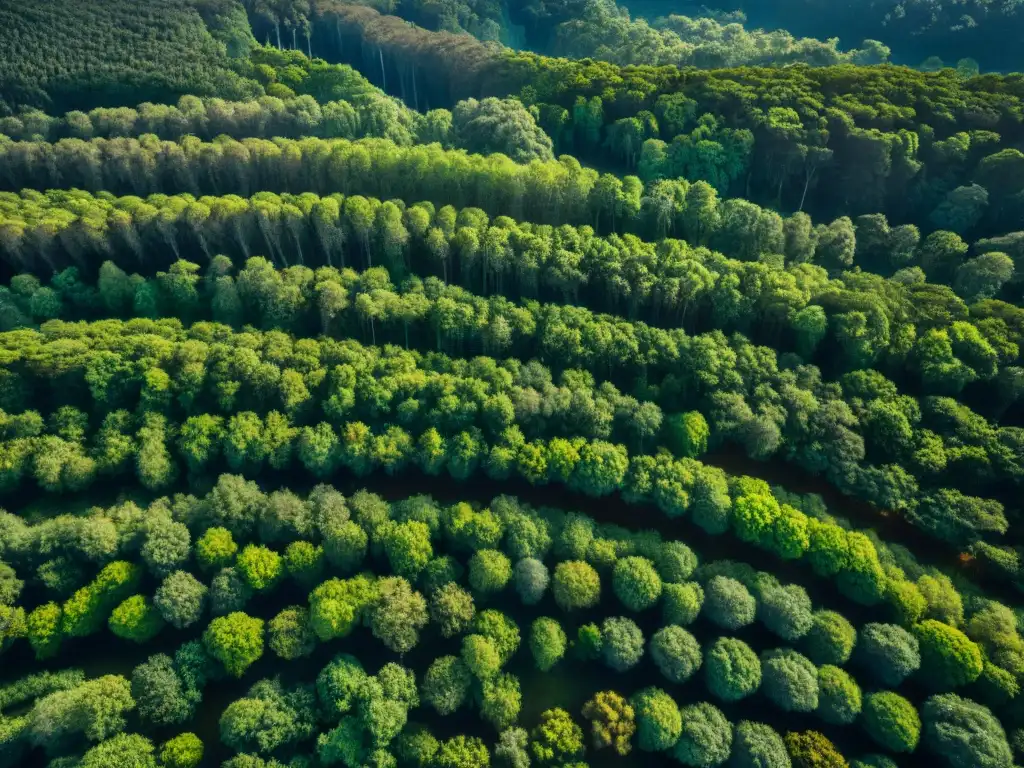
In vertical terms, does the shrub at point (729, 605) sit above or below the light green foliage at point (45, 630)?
above

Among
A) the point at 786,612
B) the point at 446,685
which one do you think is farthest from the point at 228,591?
the point at 786,612

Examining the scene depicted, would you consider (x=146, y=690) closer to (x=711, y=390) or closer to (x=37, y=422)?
(x=37, y=422)

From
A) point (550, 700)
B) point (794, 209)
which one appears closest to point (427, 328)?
point (550, 700)

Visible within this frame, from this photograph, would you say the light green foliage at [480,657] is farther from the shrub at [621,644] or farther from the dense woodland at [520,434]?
the shrub at [621,644]

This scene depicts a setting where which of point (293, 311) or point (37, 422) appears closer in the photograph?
point (37, 422)

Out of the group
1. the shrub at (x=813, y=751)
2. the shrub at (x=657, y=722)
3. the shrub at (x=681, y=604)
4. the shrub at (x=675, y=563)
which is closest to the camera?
the shrub at (x=813, y=751)

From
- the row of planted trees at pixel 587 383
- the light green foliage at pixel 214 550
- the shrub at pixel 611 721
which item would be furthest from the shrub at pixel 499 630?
the light green foliage at pixel 214 550

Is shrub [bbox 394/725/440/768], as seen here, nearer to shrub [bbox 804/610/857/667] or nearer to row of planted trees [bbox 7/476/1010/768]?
row of planted trees [bbox 7/476/1010/768]
